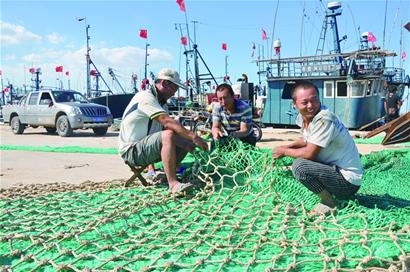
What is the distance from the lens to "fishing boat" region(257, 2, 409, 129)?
635 inches

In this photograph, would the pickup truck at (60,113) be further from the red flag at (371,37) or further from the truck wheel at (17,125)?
the red flag at (371,37)

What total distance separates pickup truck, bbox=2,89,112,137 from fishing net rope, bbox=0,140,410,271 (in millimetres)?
8616

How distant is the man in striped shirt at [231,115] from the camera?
4.61 metres

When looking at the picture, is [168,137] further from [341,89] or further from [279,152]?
[341,89]

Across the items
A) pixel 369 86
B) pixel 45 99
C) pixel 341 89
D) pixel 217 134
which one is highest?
pixel 369 86

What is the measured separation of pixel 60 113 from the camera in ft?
41.9

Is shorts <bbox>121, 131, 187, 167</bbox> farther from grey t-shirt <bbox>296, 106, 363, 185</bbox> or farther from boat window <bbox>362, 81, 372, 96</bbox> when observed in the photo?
boat window <bbox>362, 81, 372, 96</bbox>

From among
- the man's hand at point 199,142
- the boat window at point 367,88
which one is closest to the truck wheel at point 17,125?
the man's hand at point 199,142

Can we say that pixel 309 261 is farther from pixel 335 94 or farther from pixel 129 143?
pixel 335 94

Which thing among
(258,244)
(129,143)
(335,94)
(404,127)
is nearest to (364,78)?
(335,94)

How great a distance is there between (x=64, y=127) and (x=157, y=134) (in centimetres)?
960

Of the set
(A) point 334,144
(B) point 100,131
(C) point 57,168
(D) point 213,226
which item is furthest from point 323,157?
(B) point 100,131

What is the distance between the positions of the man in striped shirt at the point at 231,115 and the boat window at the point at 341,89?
506 inches

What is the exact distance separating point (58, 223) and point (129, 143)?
125cm
